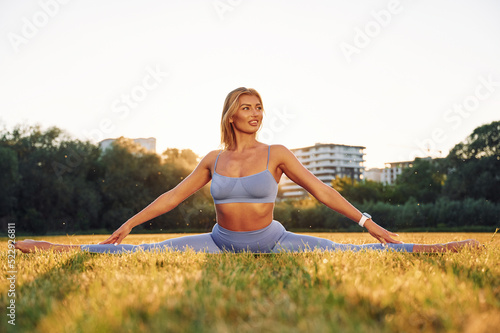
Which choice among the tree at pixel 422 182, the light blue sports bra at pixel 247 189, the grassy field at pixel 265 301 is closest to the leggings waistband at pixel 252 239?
the light blue sports bra at pixel 247 189

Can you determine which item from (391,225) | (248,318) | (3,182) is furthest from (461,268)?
(3,182)

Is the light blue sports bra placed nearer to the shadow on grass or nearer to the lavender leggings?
the lavender leggings

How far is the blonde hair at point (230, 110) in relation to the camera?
212 inches

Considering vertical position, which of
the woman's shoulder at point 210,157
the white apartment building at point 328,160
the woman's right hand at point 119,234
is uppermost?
the white apartment building at point 328,160

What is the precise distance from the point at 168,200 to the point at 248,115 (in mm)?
1393

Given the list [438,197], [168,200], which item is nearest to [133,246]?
[168,200]

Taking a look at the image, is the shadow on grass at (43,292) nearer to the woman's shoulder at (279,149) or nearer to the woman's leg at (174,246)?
the woman's leg at (174,246)

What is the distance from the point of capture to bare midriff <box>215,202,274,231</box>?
16.7ft

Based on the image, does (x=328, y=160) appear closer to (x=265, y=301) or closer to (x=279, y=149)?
(x=279, y=149)

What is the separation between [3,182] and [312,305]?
126ft

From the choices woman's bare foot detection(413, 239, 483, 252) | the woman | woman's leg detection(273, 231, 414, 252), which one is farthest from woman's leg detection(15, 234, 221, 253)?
woman's bare foot detection(413, 239, 483, 252)

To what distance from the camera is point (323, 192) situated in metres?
5.06

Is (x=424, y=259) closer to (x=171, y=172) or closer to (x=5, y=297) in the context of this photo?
(x=5, y=297)

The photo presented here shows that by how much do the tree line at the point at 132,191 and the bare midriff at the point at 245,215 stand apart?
24.9 meters
